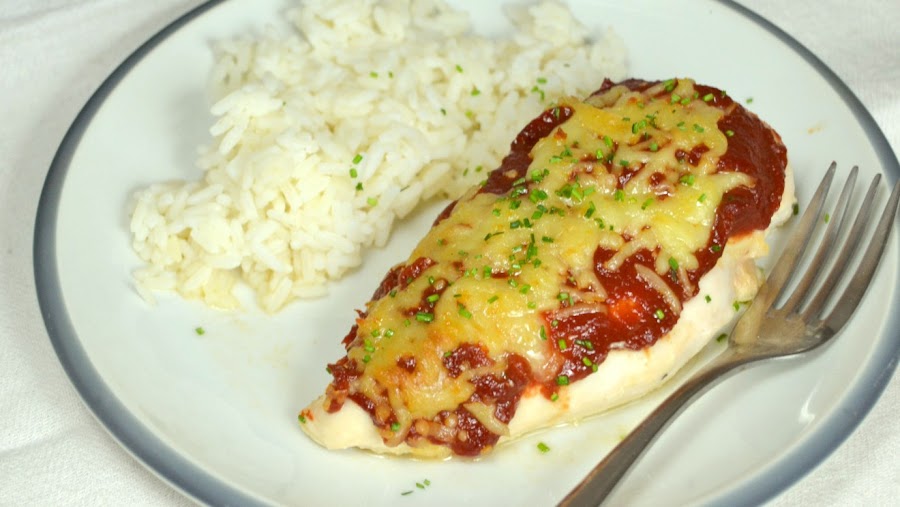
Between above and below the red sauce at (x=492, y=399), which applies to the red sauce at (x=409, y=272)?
above

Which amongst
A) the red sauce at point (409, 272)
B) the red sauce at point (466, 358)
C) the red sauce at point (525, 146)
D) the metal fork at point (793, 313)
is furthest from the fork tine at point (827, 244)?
the red sauce at point (409, 272)

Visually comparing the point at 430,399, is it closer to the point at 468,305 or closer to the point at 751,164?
the point at 468,305

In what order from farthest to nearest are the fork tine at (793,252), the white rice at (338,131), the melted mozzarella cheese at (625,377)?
the white rice at (338,131), the fork tine at (793,252), the melted mozzarella cheese at (625,377)

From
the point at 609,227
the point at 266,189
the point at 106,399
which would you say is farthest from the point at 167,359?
the point at 609,227

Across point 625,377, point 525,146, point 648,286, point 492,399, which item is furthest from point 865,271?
point 492,399

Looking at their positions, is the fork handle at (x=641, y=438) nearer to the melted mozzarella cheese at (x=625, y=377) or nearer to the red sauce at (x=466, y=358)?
the melted mozzarella cheese at (x=625, y=377)

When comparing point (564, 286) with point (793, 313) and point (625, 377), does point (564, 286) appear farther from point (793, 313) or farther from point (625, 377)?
point (793, 313)
